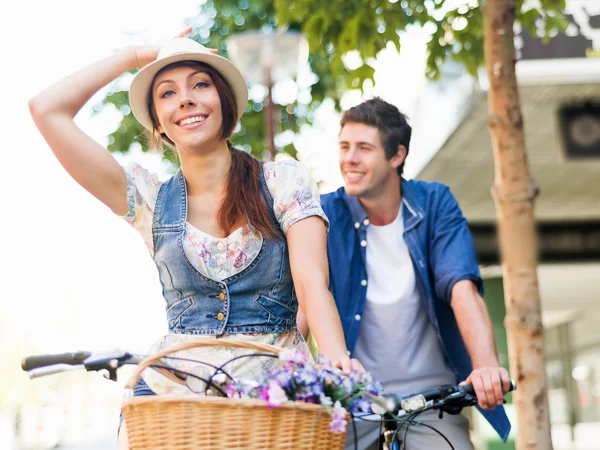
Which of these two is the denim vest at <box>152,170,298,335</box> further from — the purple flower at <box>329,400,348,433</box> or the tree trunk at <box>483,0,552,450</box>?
the tree trunk at <box>483,0,552,450</box>

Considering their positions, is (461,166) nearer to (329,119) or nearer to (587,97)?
(329,119)

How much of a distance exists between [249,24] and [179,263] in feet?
30.6

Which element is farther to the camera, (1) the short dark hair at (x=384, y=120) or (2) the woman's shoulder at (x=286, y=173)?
(1) the short dark hair at (x=384, y=120)

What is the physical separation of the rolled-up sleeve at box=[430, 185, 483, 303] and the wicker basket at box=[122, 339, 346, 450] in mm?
1690

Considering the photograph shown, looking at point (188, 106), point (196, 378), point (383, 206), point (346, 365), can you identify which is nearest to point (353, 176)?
point (383, 206)

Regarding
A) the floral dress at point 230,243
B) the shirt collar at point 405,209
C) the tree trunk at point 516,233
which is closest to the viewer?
the floral dress at point 230,243

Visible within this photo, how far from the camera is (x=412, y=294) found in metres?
3.92

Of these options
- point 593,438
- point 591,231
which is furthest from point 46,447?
point 591,231

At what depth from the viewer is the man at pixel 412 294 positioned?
3.73 metres

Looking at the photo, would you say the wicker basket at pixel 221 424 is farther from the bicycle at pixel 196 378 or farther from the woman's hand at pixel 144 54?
the woman's hand at pixel 144 54

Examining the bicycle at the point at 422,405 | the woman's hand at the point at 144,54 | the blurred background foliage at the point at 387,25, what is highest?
the blurred background foliage at the point at 387,25

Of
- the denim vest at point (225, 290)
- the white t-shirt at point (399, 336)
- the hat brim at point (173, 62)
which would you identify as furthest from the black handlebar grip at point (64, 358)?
the white t-shirt at point (399, 336)

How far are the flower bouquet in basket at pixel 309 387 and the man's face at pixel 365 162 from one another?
→ 198 cm

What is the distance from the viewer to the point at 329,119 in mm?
13320
